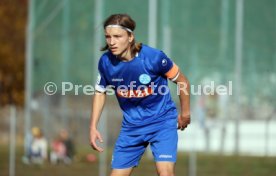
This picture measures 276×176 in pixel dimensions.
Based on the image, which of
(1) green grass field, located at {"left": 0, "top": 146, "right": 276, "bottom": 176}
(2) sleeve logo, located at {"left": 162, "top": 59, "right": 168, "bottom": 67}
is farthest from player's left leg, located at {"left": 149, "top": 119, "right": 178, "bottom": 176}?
(1) green grass field, located at {"left": 0, "top": 146, "right": 276, "bottom": 176}

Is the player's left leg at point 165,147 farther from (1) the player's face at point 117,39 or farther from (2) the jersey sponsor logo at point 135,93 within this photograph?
(1) the player's face at point 117,39

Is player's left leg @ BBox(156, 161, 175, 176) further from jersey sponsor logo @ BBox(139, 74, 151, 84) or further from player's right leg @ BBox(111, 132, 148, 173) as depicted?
jersey sponsor logo @ BBox(139, 74, 151, 84)

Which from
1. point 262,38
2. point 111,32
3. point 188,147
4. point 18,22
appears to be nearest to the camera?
point 111,32

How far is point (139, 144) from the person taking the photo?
9.46m

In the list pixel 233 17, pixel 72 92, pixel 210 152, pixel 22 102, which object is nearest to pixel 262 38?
pixel 233 17

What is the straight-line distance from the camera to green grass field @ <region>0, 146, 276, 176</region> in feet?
64.3

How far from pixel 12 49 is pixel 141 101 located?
30142 mm

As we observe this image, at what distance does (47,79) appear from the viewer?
2525 cm

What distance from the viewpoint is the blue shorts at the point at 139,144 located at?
9.37 metres

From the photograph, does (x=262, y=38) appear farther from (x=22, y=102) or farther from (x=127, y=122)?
(x=22, y=102)

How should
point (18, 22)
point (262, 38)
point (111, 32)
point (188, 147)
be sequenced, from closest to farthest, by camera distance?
point (111, 32)
point (188, 147)
point (262, 38)
point (18, 22)

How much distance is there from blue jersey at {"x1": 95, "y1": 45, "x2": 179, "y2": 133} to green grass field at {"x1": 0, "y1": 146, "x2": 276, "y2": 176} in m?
9.45

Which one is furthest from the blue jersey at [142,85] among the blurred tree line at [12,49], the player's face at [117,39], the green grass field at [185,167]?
the blurred tree line at [12,49]

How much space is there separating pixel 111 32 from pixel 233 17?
15092 mm
